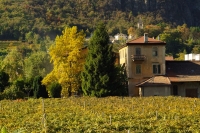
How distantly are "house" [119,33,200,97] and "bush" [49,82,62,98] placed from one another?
28.5ft

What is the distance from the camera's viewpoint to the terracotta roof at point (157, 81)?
4378 cm

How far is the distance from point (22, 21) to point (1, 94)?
350 feet

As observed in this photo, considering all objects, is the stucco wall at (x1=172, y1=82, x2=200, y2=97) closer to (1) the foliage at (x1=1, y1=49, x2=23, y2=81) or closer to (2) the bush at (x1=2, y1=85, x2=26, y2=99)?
(2) the bush at (x1=2, y1=85, x2=26, y2=99)

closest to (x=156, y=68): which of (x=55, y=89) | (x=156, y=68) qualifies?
(x=156, y=68)

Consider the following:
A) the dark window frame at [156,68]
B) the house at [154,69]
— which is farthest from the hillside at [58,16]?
Answer: the dark window frame at [156,68]

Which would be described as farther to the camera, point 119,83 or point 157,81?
point 157,81

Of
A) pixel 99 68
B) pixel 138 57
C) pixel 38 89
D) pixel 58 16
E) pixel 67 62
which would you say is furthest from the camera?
pixel 58 16

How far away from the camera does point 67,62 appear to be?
151ft

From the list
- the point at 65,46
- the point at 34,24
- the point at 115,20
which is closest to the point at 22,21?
the point at 34,24

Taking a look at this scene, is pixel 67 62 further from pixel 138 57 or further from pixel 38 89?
pixel 138 57

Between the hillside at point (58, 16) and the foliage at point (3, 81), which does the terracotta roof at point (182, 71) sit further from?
the hillside at point (58, 16)

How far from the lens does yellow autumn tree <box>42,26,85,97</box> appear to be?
1790 inches

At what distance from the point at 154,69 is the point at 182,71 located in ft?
11.4

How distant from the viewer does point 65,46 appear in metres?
46.6
